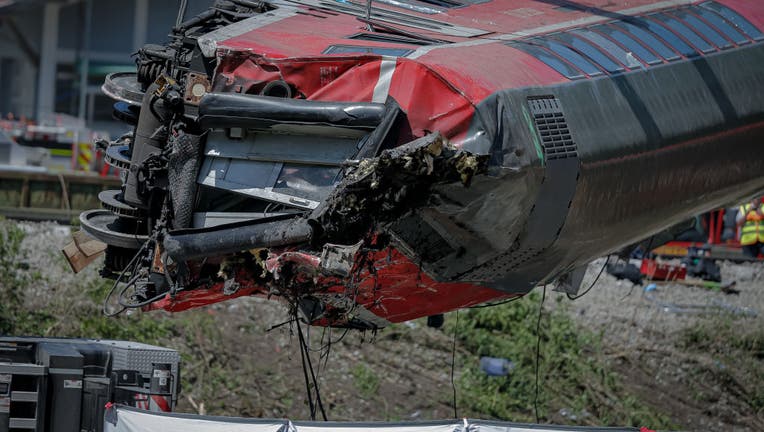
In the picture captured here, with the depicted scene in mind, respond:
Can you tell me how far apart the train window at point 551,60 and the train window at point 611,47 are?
67 cm

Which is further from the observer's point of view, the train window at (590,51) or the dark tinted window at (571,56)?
Result: the train window at (590,51)

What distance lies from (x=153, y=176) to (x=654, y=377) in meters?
9.94

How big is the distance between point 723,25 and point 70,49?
27855mm

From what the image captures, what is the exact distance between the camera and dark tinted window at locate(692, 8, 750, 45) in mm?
10172

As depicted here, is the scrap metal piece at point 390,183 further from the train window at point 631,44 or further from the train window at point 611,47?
the train window at point 631,44

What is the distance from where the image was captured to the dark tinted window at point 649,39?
9164 millimetres

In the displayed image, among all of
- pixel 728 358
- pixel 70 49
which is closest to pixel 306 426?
pixel 728 358

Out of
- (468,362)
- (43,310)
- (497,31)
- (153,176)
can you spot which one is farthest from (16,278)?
(497,31)

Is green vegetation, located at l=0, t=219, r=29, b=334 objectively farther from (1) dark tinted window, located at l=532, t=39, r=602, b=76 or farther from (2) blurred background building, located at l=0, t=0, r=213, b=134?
(2) blurred background building, located at l=0, t=0, r=213, b=134

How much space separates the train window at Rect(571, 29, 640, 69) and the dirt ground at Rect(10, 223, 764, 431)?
556 cm

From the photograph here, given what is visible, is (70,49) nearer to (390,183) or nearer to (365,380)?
(365,380)

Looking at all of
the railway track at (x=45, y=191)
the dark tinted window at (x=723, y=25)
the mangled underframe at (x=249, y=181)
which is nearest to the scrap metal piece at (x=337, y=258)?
the mangled underframe at (x=249, y=181)

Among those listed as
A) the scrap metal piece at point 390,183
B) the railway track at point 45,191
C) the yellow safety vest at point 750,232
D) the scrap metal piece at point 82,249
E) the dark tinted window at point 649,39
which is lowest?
the railway track at point 45,191

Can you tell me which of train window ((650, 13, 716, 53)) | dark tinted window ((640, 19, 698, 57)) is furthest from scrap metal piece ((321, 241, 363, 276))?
train window ((650, 13, 716, 53))
